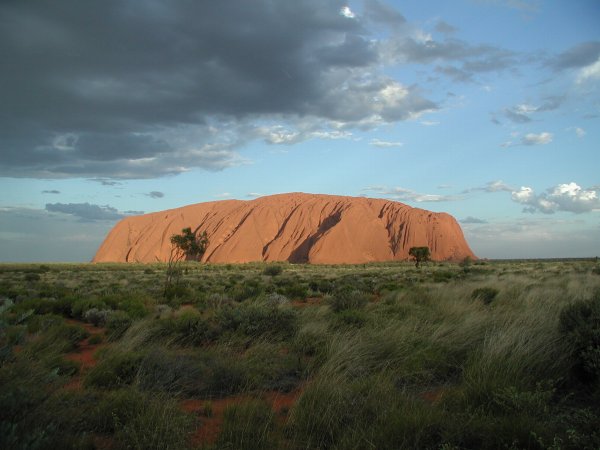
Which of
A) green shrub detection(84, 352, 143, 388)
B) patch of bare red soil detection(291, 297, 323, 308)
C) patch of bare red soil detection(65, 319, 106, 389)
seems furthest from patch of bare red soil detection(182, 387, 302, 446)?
patch of bare red soil detection(291, 297, 323, 308)

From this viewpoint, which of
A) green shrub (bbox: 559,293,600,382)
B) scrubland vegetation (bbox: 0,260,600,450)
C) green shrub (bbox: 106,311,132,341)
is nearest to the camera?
scrubland vegetation (bbox: 0,260,600,450)

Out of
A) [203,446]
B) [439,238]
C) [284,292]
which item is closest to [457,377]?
[203,446]

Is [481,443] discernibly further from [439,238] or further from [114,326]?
[439,238]

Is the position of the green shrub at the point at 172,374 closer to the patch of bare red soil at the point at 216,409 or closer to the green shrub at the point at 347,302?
the patch of bare red soil at the point at 216,409

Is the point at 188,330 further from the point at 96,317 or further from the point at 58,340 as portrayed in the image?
the point at 96,317

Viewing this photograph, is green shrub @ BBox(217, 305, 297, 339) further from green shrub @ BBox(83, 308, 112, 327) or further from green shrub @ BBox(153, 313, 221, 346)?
green shrub @ BBox(83, 308, 112, 327)

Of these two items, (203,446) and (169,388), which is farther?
(169,388)
